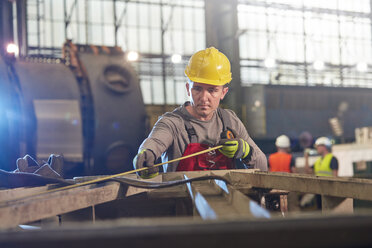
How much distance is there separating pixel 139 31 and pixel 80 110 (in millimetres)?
13002

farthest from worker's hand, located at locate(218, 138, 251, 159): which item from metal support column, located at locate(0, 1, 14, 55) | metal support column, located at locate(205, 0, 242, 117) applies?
metal support column, located at locate(205, 0, 242, 117)

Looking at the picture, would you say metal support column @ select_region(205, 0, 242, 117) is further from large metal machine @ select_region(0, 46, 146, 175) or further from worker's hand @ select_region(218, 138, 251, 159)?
worker's hand @ select_region(218, 138, 251, 159)

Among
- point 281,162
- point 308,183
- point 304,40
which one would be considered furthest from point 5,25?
point 304,40

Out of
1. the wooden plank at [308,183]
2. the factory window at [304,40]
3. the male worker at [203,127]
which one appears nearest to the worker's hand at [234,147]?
the male worker at [203,127]

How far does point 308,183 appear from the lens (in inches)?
77.1

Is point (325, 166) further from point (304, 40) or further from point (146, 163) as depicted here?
point (304, 40)

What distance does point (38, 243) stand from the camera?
0.80 m

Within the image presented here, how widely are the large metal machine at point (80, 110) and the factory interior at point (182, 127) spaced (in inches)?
0.8

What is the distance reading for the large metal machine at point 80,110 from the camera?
6.57 metres

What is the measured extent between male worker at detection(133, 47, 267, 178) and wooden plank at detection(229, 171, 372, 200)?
0.95 feet

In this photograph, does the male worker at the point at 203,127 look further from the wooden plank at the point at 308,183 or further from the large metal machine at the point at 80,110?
the large metal machine at the point at 80,110

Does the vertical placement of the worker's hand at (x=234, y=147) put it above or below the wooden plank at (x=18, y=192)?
above

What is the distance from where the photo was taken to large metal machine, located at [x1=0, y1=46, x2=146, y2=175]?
21.5 ft

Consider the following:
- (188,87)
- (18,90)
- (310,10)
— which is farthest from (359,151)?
(310,10)
